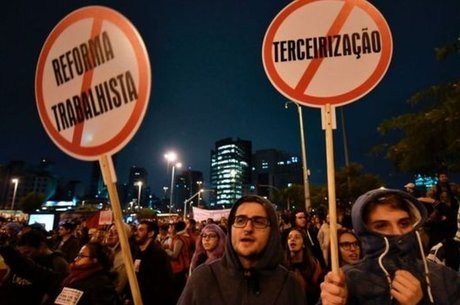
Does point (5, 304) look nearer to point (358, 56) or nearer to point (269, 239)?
point (269, 239)

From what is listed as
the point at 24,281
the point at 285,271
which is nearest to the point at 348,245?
the point at 285,271

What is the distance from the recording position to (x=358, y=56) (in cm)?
227

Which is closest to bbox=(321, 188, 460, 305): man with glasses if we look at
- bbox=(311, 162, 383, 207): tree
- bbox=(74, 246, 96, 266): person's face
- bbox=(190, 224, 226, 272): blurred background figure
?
bbox=(74, 246, 96, 266): person's face

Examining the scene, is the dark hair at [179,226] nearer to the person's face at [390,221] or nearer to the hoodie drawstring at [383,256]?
the person's face at [390,221]

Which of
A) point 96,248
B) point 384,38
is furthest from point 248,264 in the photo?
point 96,248

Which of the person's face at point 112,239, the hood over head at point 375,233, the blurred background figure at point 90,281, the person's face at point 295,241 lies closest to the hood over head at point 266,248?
the hood over head at point 375,233

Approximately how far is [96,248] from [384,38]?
142 inches

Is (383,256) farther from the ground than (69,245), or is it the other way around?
(383,256)

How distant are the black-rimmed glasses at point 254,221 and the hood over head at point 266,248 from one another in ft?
0.17

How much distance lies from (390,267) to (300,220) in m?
6.05

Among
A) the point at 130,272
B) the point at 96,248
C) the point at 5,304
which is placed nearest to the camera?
the point at 130,272

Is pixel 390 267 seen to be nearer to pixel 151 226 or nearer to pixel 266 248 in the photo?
pixel 266 248

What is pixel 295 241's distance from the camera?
5.09 metres

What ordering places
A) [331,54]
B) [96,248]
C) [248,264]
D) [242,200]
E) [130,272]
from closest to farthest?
[130,272]
[331,54]
[248,264]
[242,200]
[96,248]
